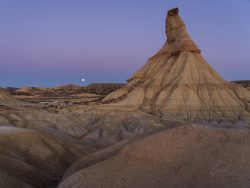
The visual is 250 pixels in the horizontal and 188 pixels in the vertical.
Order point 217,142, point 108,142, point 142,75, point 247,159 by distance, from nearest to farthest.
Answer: point 247,159, point 217,142, point 108,142, point 142,75

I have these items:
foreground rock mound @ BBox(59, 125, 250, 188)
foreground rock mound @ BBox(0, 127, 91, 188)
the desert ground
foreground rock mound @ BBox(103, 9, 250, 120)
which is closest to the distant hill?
the desert ground

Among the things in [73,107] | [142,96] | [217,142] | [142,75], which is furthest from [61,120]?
[217,142]

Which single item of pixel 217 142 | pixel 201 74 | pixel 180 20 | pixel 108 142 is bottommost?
pixel 108 142

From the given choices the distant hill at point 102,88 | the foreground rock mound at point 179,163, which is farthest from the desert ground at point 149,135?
the distant hill at point 102,88

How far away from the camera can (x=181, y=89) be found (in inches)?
2026

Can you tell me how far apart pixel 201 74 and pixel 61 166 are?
32352 millimetres

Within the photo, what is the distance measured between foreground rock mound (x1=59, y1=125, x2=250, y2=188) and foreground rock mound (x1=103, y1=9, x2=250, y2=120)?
1278 inches

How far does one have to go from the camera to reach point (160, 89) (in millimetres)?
52844

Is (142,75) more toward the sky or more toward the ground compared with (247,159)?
more toward the sky

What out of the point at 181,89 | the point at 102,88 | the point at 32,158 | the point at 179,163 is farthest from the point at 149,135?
the point at 102,88

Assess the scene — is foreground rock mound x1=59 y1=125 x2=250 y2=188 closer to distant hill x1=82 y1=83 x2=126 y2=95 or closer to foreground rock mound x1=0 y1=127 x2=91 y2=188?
foreground rock mound x1=0 y1=127 x2=91 y2=188

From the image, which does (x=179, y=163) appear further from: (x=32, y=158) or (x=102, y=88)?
(x=102, y=88)

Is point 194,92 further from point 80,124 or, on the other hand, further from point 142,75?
point 80,124

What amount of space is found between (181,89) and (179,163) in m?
37.1
